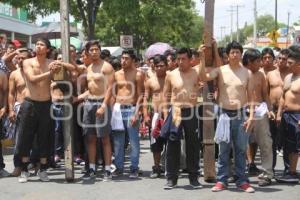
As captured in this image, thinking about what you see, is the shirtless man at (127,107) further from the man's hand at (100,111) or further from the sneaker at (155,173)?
the man's hand at (100,111)

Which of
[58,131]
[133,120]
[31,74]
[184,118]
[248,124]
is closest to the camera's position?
[248,124]

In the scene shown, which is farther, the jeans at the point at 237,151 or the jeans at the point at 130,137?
the jeans at the point at 130,137

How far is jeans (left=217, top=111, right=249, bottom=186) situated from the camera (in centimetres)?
719

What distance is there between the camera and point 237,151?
7234mm

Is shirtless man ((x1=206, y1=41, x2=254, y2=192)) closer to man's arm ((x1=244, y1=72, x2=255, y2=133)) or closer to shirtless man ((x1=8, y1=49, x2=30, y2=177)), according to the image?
man's arm ((x1=244, y1=72, x2=255, y2=133))

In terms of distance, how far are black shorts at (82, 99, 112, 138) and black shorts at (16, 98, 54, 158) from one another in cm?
53

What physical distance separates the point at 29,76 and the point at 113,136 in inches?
61.4

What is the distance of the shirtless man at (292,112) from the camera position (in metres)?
7.63

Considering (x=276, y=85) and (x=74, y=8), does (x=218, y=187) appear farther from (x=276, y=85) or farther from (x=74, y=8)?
(x=74, y=8)

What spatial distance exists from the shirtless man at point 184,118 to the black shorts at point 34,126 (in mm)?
1774

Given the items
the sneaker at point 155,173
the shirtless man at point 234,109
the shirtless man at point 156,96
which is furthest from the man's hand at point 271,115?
the sneaker at point 155,173

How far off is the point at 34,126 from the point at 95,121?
875 millimetres

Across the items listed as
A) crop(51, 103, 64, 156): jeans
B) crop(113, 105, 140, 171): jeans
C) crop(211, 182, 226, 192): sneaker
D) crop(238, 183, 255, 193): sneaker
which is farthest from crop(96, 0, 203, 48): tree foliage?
crop(238, 183, 255, 193): sneaker

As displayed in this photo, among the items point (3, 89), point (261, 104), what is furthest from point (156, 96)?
point (3, 89)
